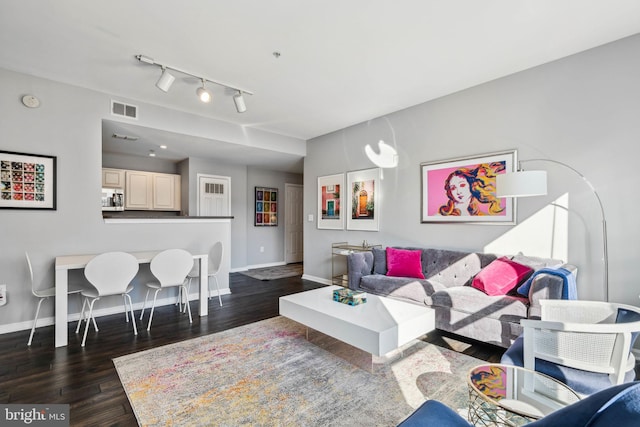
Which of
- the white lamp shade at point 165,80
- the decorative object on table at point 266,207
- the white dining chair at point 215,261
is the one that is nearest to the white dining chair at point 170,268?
the white dining chair at point 215,261

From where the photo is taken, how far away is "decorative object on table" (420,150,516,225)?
3375 mm

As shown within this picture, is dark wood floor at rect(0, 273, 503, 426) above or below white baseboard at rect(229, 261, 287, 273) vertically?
above

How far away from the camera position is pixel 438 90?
3.72 metres

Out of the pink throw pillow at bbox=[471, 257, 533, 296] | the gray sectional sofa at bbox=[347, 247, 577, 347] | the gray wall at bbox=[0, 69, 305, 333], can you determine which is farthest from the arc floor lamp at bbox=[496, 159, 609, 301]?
the gray wall at bbox=[0, 69, 305, 333]

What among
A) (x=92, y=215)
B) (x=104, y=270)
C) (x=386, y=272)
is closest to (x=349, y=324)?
(x=386, y=272)

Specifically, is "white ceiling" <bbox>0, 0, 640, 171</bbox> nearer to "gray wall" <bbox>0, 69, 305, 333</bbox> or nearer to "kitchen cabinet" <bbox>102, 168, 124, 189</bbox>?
"gray wall" <bbox>0, 69, 305, 333</bbox>

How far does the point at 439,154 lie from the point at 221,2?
3.00 m

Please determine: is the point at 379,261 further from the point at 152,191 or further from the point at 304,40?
the point at 152,191

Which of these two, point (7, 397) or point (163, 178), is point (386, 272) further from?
point (163, 178)

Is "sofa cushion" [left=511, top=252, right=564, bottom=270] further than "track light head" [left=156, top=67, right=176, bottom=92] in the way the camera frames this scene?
No

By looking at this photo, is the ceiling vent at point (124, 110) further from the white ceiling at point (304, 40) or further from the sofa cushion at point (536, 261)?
the sofa cushion at point (536, 261)

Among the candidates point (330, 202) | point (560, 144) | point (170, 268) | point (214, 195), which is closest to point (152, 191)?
point (214, 195)

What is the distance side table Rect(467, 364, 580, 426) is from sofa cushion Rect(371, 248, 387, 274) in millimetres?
2507

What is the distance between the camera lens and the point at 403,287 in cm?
342
